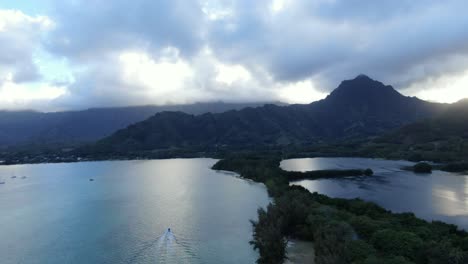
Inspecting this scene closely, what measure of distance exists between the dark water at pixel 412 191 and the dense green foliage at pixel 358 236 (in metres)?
22.7

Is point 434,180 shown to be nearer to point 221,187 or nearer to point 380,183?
point 380,183

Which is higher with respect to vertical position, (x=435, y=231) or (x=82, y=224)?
(x=435, y=231)

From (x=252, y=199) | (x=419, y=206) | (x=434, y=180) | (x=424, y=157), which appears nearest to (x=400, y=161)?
(x=424, y=157)

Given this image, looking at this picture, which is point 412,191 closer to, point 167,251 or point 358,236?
point 358,236

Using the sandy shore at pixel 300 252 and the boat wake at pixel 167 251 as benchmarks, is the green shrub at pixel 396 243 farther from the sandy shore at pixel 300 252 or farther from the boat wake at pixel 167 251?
the boat wake at pixel 167 251

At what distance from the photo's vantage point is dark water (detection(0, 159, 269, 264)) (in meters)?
52.1

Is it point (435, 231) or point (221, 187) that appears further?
point (221, 187)

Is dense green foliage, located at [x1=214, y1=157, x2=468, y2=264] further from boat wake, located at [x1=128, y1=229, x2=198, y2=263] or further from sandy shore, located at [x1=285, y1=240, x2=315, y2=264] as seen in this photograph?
boat wake, located at [x1=128, y1=229, x2=198, y2=263]

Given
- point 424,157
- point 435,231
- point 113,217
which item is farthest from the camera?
point 424,157

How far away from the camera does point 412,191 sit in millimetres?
103312

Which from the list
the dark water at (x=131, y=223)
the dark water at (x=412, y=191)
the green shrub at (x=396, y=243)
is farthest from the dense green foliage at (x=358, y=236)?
the dark water at (x=412, y=191)

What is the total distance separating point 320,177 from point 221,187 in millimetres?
45524

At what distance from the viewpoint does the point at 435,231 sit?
45344mm

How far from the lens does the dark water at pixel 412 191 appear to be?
77.9 metres
